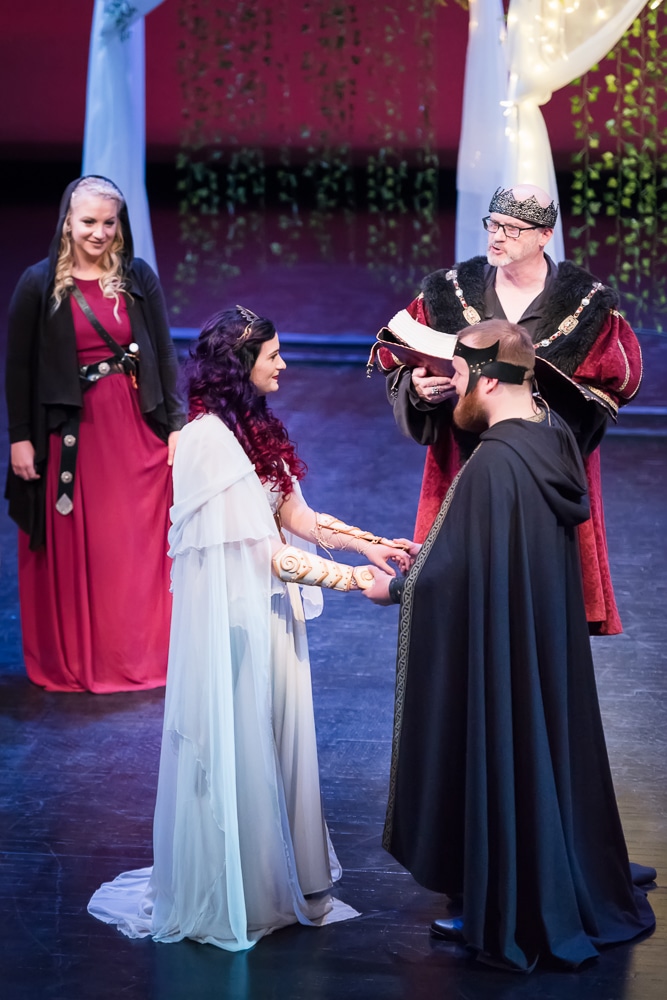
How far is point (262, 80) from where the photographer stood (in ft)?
42.3

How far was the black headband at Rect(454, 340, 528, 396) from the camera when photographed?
307cm

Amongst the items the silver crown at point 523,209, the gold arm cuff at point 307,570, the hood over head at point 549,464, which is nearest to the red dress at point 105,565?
the silver crown at point 523,209

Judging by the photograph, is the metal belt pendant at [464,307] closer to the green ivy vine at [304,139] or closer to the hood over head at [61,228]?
the hood over head at [61,228]

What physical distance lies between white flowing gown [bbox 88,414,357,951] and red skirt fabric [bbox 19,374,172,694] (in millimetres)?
1484

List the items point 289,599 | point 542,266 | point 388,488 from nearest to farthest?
point 289,599, point 542,266, point 388,488

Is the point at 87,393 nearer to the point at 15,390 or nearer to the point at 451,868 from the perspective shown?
the point at 15,390

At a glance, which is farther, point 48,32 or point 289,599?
point 48,32

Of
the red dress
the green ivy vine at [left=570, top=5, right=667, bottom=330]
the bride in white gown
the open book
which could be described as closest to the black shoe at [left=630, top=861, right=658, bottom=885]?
the bride in white gown

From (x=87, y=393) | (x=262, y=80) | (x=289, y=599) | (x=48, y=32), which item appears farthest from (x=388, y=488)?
(x=48, y=32)

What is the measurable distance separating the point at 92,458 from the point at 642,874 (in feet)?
7.39

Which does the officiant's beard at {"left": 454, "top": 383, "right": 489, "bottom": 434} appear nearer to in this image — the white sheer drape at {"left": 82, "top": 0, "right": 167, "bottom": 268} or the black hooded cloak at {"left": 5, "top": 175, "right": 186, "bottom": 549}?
the black hooded cloak at {"left": 5, "top": 175, "right": 186, "bottom": 549}

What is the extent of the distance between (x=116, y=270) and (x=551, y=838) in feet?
7.96

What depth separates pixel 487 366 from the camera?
3088 millimetres

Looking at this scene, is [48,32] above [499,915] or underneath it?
above
